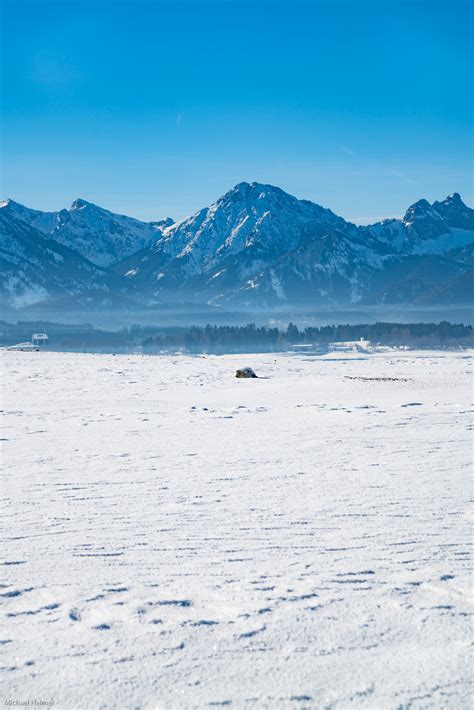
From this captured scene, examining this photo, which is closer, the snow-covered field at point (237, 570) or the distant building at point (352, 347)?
the snow-covered field at point (237, 570)

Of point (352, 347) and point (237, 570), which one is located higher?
point (352, 347)

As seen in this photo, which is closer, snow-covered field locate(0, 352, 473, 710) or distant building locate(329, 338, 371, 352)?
snow-covered field locate(0, 352, 473, 710)

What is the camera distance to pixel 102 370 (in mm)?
42062

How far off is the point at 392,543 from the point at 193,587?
9.29 ft

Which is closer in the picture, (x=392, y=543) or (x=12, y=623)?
(x=12, y=623)

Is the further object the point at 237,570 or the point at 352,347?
the point at 352,347

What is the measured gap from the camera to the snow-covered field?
5.22m

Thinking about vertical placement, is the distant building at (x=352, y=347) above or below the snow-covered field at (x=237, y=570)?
above

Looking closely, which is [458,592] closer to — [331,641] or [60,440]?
[331,641]

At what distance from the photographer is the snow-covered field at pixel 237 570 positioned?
5219 millimetres

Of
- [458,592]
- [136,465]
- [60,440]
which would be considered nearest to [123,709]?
[458,592]

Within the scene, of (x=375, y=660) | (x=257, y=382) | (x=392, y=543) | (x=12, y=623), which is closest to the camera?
(x=375, y=660)

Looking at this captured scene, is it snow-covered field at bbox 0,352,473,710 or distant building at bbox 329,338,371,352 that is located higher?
distant building at bbox 329,338,371,352

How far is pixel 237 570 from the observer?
7375 millimetres
